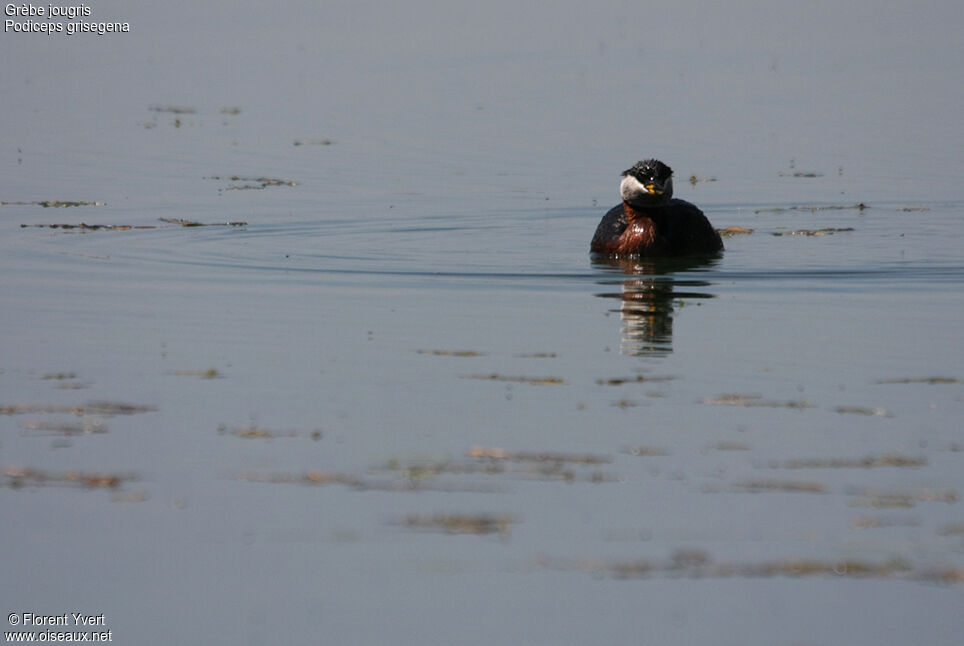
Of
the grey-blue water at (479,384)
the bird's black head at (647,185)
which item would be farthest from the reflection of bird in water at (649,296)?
the bird's black head at (647,185)

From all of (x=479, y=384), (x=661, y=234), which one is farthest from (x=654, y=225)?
(x=479, y=384)

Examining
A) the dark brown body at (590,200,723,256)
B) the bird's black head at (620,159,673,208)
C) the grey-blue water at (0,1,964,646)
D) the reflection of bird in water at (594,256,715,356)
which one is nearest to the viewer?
the grey-blue water at (0,1,964,646)

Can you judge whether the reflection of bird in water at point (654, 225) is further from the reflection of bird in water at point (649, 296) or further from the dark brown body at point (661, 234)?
the reflection of bird in water at point (649, 296)

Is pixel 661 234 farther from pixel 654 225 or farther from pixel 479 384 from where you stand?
pixel 479 384

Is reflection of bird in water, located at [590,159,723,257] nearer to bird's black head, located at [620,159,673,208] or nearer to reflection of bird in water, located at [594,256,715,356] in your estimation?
bird's black head, located at [620,159,673,208]

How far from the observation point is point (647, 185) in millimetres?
22062

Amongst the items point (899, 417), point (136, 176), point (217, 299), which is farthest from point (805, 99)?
point (899, 417)

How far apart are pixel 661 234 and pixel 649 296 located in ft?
10.4

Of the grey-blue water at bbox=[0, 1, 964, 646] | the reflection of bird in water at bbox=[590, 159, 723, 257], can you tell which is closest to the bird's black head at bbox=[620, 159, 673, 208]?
the reflection of bird in water at bbox=[590, 159, 723, 257]

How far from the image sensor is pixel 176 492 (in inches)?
444

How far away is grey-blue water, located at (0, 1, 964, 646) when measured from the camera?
952 cm

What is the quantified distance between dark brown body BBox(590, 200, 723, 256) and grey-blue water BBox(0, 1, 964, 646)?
580 millimetres

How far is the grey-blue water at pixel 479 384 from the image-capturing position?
9523 mm

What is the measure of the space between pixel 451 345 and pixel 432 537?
5.64 m
